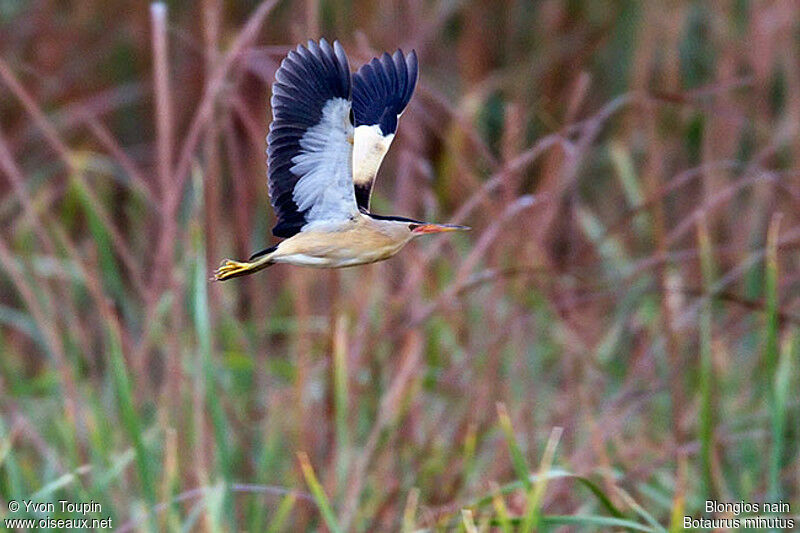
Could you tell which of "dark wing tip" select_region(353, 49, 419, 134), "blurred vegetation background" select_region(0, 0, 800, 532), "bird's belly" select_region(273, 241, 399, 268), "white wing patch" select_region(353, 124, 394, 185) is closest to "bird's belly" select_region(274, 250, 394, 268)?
"bird's belly" select_region(273, 241, 399, 268)

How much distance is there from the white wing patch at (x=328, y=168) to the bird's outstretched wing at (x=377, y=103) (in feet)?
0.27

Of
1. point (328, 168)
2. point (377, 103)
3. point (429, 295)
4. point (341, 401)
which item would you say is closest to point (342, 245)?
point (328, 168)

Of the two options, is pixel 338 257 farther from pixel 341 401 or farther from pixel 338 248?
pixel 341 401

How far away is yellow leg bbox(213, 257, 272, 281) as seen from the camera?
96 cm

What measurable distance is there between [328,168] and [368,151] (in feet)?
0.52

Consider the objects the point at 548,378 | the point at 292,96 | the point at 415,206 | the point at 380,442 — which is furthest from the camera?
the point at 548,378

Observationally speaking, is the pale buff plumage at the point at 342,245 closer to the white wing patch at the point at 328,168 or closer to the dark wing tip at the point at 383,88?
the white wing patch at the point at 328,168

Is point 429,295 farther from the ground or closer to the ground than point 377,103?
closer to the ground

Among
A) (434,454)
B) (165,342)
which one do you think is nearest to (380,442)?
(434,454)

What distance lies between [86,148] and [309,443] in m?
2.04

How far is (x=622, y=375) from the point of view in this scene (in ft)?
9.23

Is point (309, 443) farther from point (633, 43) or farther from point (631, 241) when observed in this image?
point (633, 43)

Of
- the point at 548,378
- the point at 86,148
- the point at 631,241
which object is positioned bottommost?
the point at 548,378

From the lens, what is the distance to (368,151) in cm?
124
